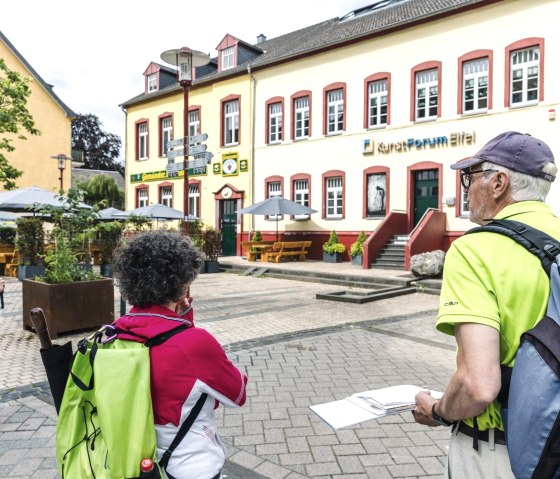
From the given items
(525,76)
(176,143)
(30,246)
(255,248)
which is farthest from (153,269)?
(255,248)

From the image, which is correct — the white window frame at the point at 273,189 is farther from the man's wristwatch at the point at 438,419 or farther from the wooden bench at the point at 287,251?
the man's wristwatch at the point at 438,419

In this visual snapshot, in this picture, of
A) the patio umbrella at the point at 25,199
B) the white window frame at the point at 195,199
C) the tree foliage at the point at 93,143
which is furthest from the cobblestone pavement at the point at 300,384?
the tree foliage at the point at 93,143

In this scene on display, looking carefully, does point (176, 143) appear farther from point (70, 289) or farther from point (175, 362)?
point (175, 362)

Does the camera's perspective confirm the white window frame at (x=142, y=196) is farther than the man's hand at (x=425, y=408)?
Yes

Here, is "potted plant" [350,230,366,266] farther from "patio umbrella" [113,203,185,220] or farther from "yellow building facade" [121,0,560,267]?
"patio umbrella" [113,203,185,220]

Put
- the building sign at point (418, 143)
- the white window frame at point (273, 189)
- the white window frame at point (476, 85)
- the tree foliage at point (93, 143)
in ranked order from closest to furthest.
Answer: the white window frame at point (476, 85) → the building sign at point (418, 143) → the white window frame at point (273, 189) → the tree foliage at point (93, 143)

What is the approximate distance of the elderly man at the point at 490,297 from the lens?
1450 millimetres

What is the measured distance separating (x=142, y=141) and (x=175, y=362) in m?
28.6

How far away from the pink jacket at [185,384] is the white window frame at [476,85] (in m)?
16.9

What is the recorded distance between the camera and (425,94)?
18.3 metres

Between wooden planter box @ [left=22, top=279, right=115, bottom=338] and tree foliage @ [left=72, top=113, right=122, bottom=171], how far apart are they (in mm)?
47942

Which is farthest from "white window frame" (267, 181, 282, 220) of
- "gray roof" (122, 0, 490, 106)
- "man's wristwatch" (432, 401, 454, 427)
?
"man's wristwatch" (432, 401, 454, 427)

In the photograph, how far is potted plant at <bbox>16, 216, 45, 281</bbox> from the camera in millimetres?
15070

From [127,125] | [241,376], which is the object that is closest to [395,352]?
[241,376]
